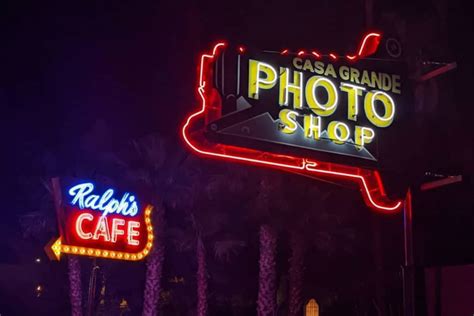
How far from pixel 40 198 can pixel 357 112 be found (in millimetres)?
23121

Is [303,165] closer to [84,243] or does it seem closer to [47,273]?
[84,243]

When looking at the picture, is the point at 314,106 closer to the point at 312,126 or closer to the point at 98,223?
the point at 312,126

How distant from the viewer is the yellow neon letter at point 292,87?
31.3ft

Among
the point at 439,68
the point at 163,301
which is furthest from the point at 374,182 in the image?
the point at 163,301

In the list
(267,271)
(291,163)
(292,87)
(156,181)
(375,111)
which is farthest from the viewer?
(156,181)

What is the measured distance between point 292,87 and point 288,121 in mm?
512

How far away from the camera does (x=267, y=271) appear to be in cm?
2641

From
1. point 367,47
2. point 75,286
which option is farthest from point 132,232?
point 75,286

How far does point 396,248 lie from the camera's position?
26.9m

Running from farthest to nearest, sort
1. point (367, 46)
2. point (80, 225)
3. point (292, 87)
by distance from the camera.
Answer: point (80, 225)
point (367, 46)
point (292, 87)

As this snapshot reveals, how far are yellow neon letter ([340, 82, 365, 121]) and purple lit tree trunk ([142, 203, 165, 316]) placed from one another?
18822mm

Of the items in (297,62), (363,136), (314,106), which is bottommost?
(363,136)

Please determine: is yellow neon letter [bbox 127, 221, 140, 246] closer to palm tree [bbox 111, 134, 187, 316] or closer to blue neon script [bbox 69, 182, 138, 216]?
blue neon script [bbox 69, 182, 138, 216]

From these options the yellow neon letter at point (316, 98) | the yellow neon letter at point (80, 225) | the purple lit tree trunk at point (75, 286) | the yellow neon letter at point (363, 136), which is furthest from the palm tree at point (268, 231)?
the yellow neon letter at point (316, 98)
